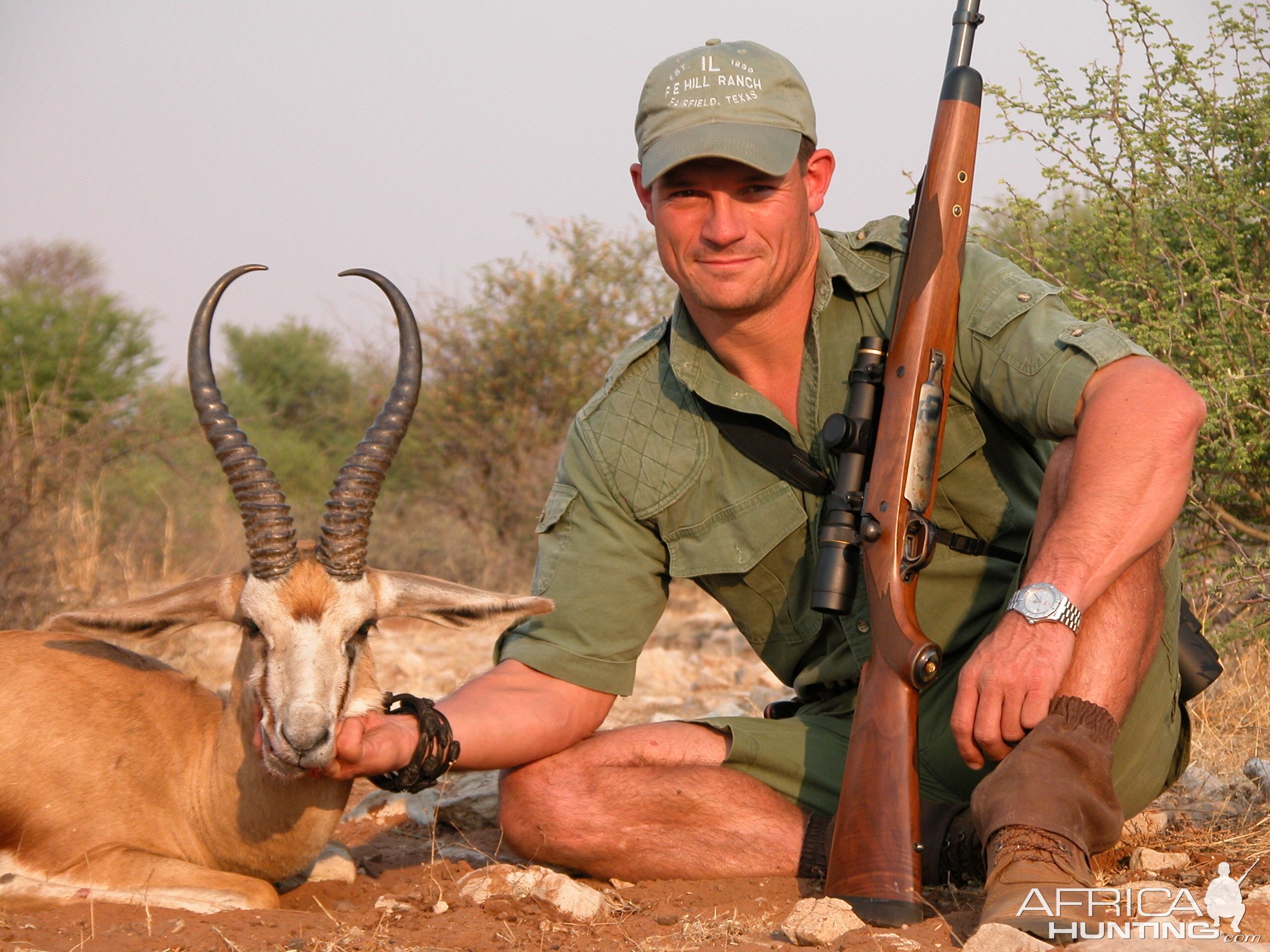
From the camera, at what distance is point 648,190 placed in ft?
15.6

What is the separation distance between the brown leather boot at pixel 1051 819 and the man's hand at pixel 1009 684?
62 millimetres

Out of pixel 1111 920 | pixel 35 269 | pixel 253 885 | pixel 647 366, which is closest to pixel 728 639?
pixel 647 366

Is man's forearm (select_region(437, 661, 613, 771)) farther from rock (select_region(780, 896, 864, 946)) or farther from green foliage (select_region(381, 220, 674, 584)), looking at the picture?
green foliage (select_region(381, 220, 674, 584))

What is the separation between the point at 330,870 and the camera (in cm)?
477

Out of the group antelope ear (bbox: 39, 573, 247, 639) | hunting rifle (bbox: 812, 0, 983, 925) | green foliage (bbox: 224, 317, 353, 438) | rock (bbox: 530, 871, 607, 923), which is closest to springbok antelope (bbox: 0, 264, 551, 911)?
antelope ear (bbox: 39, 573, 247, 639)

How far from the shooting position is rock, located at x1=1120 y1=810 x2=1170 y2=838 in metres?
4.49

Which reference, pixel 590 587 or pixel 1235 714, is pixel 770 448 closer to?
pixel 590 587

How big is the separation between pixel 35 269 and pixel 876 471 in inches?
989

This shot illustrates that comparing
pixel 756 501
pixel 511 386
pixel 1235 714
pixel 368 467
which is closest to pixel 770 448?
pixel 756 501

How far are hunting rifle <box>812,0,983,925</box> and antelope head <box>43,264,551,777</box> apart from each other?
1112 millimetres

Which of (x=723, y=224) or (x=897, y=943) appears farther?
(x=723, y=224)

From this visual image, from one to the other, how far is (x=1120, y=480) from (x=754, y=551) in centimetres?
137

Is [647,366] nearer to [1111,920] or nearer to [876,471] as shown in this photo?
[876,471]

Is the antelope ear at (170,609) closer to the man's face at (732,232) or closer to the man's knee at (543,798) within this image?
the man's knee at (543,798)
